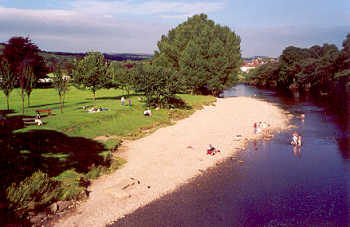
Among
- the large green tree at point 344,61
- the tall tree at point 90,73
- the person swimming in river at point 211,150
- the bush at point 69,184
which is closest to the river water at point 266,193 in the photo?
the person swimming in river at point 211,150

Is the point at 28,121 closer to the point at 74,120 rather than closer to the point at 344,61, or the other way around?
the point at 74,120

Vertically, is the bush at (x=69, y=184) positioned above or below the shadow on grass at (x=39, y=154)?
below

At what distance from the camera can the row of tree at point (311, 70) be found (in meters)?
95.1

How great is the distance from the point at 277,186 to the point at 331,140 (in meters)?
20.8

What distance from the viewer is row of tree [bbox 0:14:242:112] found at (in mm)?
56469

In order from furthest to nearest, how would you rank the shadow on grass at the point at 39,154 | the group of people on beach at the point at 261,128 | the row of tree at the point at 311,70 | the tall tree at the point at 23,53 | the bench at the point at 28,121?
the row of tree at the point at 311,70 < the tall tree at the point at 23,53 < the group of people on beach at the point at 261,128 < the bench at the point at 28,121 < the shadow on grass at the point at 39,154

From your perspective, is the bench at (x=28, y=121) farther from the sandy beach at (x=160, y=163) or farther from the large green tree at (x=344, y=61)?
the large green tree at (x=344, y=61)

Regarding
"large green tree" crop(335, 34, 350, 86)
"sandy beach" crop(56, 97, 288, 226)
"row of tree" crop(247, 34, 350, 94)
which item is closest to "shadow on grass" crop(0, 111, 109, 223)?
"sandy beach" crop(56, 97, 288, 226)

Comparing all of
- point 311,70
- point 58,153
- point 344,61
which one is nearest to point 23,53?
point 58,153

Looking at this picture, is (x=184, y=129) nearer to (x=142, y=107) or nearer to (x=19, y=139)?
(x=142, y=107)

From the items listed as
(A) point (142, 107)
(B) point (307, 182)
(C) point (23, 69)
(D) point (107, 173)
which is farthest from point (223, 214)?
(A) point (142, 107)

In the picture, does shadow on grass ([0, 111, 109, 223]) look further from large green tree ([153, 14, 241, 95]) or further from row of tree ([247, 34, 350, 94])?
row of tree ([247, 34, 350, 94])

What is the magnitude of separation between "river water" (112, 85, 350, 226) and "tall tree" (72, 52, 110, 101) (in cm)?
3734

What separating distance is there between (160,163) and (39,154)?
12221mm
